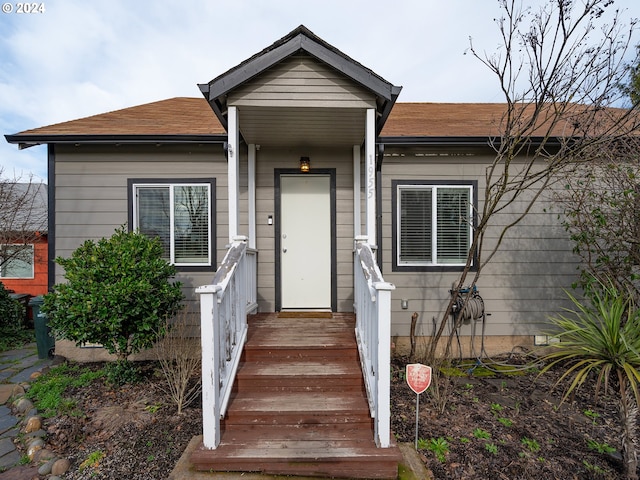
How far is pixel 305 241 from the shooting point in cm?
487

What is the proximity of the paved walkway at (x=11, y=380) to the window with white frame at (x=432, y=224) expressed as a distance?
457 centimetres

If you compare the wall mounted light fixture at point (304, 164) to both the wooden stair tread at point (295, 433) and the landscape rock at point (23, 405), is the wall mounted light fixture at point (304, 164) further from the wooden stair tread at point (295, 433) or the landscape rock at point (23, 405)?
the landscape rock at point (23, 405)

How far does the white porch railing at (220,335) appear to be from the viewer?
2.39 metres

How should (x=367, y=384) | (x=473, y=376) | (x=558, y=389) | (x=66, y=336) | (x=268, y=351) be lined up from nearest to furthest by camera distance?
1. (x=367, y=384)
2. (x=268, y=351)
3. (x=66, y=336)
4. (x=558, y=389)
5. (x=473, y=376)

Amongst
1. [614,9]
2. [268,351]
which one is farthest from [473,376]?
[614,9]

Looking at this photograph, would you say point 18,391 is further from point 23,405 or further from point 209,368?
point 209,368

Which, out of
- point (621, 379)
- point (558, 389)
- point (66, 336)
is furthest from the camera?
point (558, 389)

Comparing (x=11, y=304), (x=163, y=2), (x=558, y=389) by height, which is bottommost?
(x=558, y=389)

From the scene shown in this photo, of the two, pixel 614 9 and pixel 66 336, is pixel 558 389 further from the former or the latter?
pixel 66 336

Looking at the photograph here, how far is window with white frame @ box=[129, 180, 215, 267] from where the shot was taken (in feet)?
15.6

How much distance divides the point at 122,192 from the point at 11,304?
401 cm

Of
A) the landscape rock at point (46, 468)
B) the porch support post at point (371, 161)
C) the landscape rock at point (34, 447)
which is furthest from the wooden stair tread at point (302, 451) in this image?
the porch support post at point (371, 161)

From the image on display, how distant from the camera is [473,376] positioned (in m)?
4.17

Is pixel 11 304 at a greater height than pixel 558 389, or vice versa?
pixel 11 304
